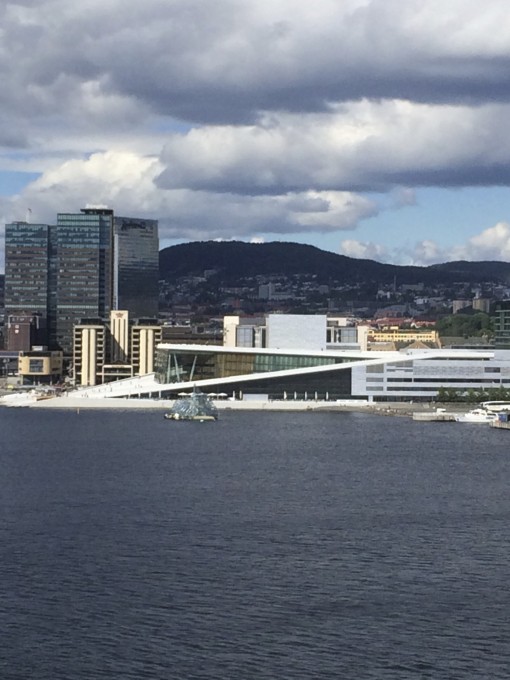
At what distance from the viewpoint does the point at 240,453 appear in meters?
44.1

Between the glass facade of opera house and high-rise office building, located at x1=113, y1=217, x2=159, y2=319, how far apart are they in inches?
1505

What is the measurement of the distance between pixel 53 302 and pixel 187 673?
9441cm

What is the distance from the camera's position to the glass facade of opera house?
242ft

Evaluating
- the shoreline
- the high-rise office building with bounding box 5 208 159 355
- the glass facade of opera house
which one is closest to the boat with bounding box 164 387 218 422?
the shoreline

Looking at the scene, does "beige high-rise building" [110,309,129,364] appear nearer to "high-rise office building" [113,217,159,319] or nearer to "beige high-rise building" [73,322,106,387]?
"beige high-rise building" [73,322,106,387]

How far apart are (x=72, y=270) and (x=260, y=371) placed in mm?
37753

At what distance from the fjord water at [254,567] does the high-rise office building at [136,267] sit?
73.8 m

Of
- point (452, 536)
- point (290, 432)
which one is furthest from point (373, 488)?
point (290, 432)

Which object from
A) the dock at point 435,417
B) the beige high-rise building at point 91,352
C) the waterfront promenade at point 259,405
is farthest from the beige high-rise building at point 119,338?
the dock at point 435,417

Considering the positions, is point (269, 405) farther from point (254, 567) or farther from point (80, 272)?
point (254, 567)

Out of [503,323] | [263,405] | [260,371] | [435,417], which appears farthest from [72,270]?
[435,417]

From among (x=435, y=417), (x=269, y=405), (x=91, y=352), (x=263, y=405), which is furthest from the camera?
(x=91, y=352)

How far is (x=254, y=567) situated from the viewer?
23.8m

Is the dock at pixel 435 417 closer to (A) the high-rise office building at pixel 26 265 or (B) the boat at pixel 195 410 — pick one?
(B) the boat at pixel 195 410
